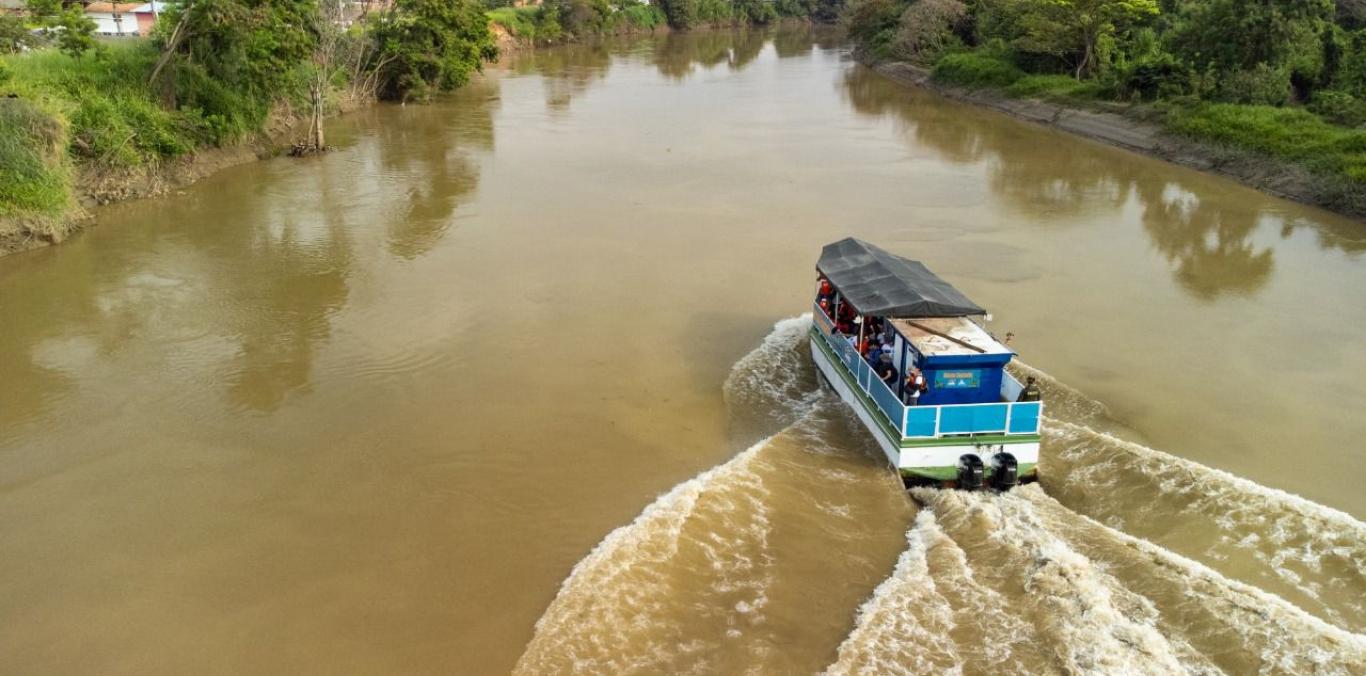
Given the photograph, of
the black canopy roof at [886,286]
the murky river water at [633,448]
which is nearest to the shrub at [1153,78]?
the murky river water at [633,448]

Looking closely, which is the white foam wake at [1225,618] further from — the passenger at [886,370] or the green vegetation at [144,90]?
the green vegetation at [144,90]

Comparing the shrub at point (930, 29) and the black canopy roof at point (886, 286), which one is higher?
the shrub at point (930, 29)

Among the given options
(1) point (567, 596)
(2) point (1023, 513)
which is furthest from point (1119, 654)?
(1) point (567, 596)

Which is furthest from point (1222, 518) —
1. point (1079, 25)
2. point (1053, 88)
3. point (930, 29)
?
point (930, 29)

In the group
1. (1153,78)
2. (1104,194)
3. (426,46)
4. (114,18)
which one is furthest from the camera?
(114,18)

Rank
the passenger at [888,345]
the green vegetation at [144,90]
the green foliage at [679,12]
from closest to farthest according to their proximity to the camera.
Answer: the passenger at [888,345] < the green vegetation at [144,90] < the green foliage at [679,12]

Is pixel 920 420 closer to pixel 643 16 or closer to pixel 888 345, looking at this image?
pixel 888 345

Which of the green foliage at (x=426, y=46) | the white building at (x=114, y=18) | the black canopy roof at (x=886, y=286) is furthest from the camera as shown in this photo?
the white building at (x=114, y=18)

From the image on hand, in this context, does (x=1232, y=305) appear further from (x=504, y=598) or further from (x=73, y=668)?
(x=73, y=668)
